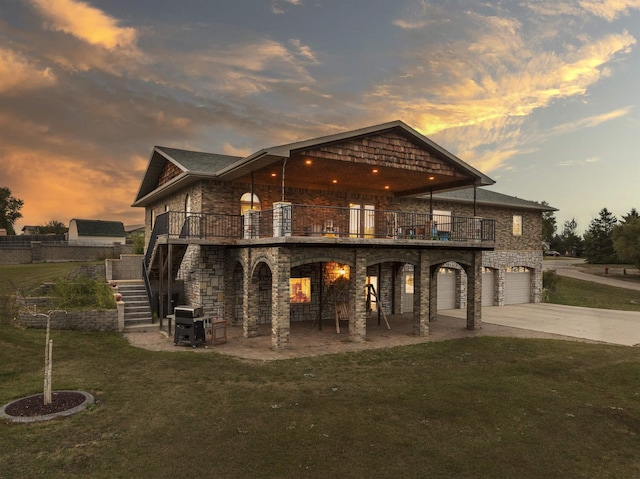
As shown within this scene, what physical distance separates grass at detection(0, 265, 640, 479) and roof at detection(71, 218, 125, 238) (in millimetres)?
51564

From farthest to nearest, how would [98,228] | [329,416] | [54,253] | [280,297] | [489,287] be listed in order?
1. [98,228]
2. [54,253]
3. [489,287]
4. [280,297]
5. [329,416]

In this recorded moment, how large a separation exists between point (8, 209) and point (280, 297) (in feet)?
263

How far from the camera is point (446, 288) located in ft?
75.3

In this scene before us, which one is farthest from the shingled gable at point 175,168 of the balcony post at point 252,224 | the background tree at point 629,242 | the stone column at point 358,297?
the background tree at point 629,242

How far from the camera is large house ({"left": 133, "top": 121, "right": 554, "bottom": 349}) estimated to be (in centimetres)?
1288

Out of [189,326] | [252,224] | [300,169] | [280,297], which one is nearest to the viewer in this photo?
[280,297]

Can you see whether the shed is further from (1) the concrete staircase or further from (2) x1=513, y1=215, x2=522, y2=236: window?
(2) x1=513, y1=215, x2=522, y2=236: window

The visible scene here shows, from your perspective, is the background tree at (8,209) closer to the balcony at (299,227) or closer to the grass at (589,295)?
the balcony at (299,227)

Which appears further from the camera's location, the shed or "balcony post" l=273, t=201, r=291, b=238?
the shed

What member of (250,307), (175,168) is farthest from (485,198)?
(175,168)

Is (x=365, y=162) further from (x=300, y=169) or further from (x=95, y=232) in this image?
(x=95, y=232)

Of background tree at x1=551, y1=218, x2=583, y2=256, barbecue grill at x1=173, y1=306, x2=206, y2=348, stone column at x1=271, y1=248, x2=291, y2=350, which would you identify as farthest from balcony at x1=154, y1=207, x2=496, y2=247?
background tree at x1=551, y1=218, x2=583, y2=256

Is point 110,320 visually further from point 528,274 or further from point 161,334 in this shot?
point 528,274

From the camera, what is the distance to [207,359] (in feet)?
35.3
